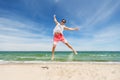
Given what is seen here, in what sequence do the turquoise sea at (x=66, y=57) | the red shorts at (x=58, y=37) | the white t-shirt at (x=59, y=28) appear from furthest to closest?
1. the turquoise sea at (x=66, y=57)
2. the red shorts at (x=58, y=37)
3. the white t-shirt at (x=59, y=28)

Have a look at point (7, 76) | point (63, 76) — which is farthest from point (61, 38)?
point (7, 76)

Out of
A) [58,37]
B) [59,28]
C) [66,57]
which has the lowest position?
[58,37]

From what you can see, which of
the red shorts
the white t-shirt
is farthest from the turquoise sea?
the white t-shirt

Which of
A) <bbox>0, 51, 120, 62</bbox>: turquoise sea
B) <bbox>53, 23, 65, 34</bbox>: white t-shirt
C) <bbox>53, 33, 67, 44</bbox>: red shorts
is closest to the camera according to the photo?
<bbox>53, 23, 65, 34</bbox>: white t-shirt

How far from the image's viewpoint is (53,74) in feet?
23.3

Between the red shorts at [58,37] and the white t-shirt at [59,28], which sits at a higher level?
the white t-shirt at [59,28]

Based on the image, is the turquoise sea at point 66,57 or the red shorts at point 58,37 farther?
the turquoise sea at point 66,57

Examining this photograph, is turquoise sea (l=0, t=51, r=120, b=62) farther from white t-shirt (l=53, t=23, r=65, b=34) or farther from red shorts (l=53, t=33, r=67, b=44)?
white t-shirt (l=53, t=23, r=65, b=34)

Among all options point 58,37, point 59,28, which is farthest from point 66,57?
point 59,28

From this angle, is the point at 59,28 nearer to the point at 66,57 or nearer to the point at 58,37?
the point at 58,37

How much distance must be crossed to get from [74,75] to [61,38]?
149 cm

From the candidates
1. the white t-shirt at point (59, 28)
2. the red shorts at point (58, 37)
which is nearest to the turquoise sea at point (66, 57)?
the red shorts at point (58, 37)

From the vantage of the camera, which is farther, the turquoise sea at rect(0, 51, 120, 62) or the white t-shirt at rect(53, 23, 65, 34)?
the turquoise sea at rect(0, 51, 120, 62)

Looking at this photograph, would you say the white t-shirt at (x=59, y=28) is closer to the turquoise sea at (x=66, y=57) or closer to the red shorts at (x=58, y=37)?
the red shorts at (x=58, y=37)
